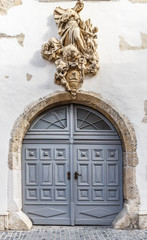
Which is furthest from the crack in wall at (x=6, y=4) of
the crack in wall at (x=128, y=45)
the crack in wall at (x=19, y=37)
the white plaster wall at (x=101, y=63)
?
the crack in wall at (x=128, y=45)

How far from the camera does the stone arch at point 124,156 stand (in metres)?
3.67

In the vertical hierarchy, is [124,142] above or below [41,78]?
below

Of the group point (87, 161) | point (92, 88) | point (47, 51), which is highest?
point (47, 51)

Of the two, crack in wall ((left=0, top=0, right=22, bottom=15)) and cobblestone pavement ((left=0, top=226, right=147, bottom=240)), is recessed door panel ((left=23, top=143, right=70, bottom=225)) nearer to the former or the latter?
cobblestone pavement ((left=0, top=226, right=147, bottom=240))

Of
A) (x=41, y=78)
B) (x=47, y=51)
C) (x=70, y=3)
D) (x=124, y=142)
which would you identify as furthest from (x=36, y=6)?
(x=124, y=142)

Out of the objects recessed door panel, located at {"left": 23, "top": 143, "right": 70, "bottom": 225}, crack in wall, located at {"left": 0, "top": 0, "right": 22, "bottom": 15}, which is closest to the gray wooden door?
recessed door panel, located at {"left": 23, "top": 143, "right": 70, "bottom": 225}

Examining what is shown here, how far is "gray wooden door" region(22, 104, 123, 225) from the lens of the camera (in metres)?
3.89

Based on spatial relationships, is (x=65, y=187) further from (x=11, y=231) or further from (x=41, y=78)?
(x=41, y=78)

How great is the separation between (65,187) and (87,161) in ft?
1.96

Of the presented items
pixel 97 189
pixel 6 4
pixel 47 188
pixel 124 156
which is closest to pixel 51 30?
pixel 6 4

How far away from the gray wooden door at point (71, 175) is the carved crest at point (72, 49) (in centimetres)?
65

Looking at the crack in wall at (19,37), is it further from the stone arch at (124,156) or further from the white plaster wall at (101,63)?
the stone arch at (124,156)

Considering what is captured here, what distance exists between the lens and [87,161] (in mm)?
3918

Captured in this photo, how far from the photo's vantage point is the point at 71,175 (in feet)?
12.8
